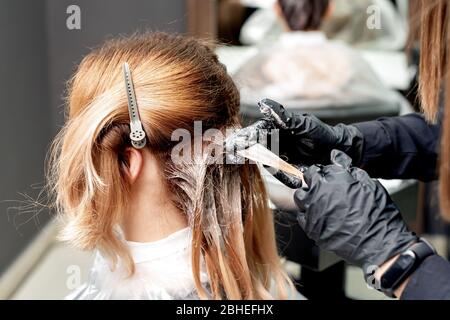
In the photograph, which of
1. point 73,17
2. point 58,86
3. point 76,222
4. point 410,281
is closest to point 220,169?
point 76,222

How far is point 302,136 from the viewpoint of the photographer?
3.67ft

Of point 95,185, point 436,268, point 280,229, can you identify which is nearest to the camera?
point 436,268

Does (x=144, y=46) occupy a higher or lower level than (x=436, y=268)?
higher

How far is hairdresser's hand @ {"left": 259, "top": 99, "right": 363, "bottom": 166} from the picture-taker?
3.53 feet

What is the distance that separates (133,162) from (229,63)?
0.60 metres

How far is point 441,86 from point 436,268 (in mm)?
390

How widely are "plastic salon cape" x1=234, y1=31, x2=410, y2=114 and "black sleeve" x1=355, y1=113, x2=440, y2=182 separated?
0.71 m

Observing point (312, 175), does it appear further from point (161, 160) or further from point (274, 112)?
point (161, 160)

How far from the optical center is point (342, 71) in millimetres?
2225

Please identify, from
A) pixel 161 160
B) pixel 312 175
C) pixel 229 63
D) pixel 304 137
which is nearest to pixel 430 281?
pixel 312 175

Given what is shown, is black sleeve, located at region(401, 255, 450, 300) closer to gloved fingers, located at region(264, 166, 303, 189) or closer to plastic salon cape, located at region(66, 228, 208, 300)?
gloved fingers, located at region(264, 166, 303, 189)

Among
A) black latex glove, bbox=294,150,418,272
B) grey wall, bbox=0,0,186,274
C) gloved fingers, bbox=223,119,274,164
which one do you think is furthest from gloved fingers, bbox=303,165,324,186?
grey wall, bbox=0,0,186,274
